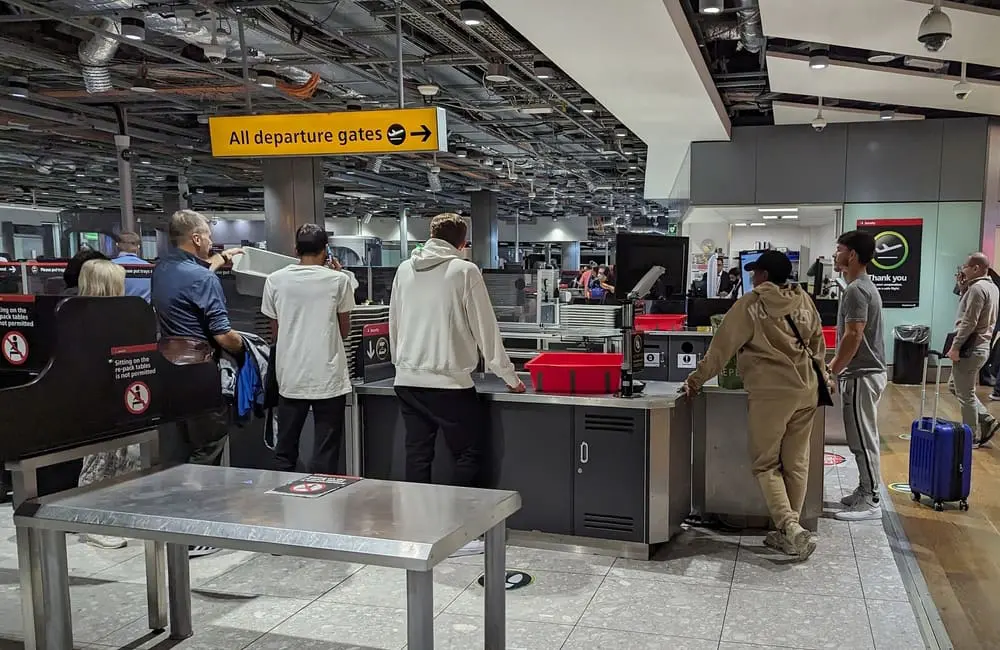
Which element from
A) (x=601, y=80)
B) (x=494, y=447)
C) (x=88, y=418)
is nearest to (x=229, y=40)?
(x=601, y=80)

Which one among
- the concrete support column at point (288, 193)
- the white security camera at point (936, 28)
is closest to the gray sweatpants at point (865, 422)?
the white security camera at point (936, 28)

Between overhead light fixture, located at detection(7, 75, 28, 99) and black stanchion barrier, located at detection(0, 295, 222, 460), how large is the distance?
764 cm

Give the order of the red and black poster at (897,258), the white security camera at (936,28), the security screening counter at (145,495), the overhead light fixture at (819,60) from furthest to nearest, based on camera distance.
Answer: the red and black poster at (897,258), the overhead light fixture at (819,60), the white security camera at (936,28), the security screening counter at (145,495)

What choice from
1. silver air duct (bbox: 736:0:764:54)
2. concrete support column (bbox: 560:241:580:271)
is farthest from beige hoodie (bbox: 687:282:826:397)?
concrete support column (bbox: 560:241:580:271)

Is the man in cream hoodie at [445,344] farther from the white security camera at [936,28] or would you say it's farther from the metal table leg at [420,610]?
the white security camera at [936,28]

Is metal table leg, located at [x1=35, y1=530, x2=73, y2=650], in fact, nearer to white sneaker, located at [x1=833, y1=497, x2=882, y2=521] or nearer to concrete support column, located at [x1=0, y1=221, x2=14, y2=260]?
white sneaker, located at [x1=833, y1=497, x2=882, y2=521]

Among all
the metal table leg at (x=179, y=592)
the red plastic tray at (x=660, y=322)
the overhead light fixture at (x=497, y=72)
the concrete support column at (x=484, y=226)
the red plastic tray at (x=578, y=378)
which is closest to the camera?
the metal table leg at (x=179, y=592)

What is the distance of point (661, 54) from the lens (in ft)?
20.2

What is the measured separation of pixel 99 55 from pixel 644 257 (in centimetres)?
519

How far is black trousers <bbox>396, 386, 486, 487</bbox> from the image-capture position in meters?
3.64

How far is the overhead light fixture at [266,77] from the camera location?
781 cm

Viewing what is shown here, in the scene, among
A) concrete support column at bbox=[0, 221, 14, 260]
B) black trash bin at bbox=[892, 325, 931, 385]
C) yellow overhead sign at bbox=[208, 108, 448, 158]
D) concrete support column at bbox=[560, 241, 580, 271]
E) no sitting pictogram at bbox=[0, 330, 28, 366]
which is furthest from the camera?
concrete support column at bbox=[560, 241, 580, 271]

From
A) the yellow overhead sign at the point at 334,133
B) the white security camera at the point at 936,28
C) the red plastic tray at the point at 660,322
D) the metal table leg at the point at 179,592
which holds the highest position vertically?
the white security camera at the point at 936,28

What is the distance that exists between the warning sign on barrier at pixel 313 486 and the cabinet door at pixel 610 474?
67.5 inches
